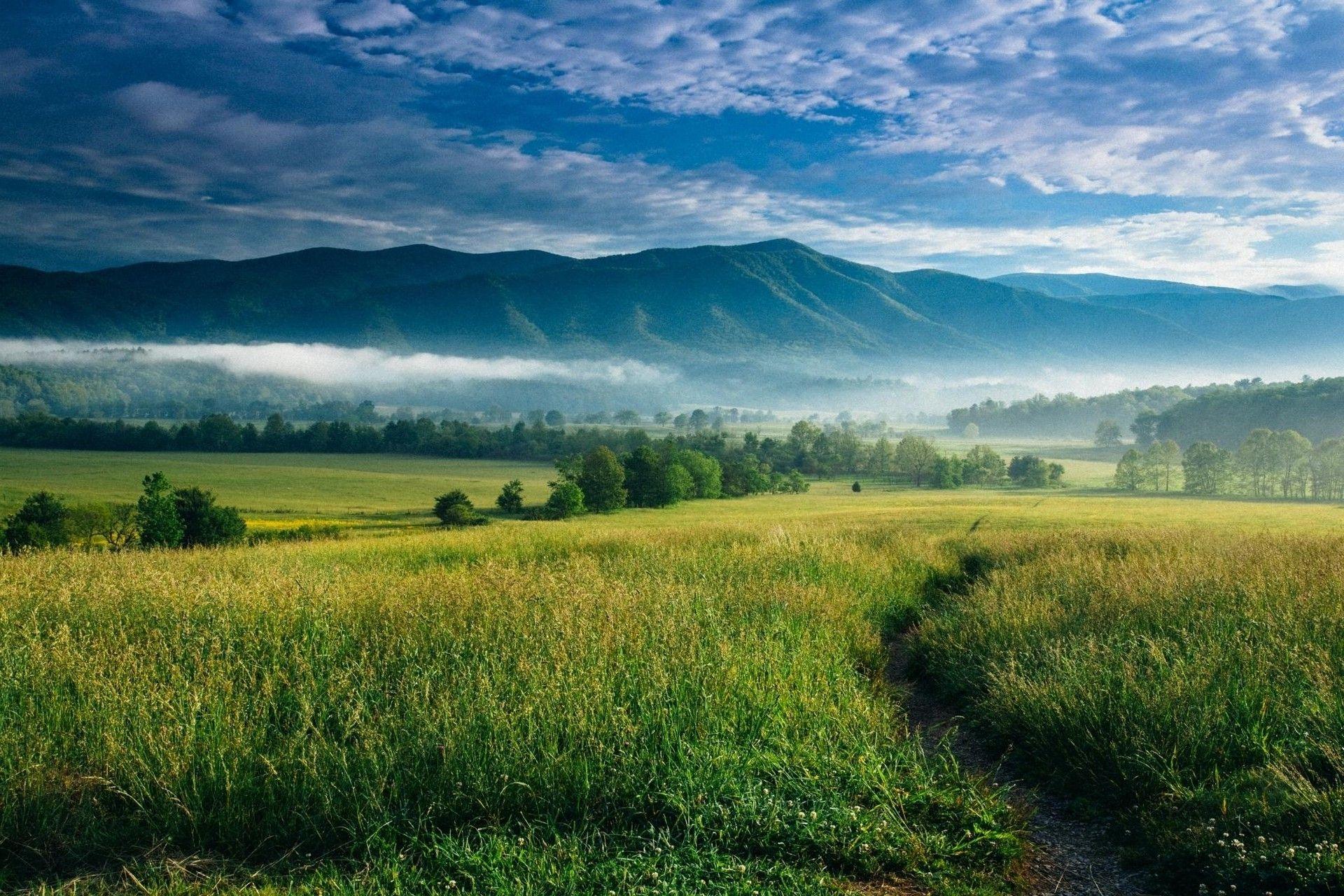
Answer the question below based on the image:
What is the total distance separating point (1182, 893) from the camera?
178 inches

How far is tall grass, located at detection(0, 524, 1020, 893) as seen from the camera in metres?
4.58

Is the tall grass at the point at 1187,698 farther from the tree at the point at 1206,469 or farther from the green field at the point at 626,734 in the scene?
the tree at the point at 1206,469

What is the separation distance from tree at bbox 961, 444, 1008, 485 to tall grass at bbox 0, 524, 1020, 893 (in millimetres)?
83661

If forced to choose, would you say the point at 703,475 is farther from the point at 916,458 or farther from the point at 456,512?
the point at 916,458

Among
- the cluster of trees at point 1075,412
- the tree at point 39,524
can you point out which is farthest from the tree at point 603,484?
the cluster of trees at point 1075,412

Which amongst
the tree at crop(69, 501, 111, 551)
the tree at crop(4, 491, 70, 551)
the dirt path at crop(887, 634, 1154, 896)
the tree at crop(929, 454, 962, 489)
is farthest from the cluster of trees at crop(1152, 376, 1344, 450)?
the tree at crop(4, 491, 70, 551)

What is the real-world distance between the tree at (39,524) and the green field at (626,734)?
41184 millimetres

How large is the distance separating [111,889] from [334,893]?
142 cm

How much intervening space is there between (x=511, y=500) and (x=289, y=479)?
30718 mm

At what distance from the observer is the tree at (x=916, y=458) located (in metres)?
85.9

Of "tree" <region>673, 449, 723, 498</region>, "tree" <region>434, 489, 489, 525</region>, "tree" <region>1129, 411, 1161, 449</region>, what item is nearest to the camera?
"tree" <region>434, 489, 489, 525</region>

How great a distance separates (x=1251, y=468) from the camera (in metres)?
60.6

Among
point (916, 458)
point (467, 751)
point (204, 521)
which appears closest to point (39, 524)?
point (204, 521)

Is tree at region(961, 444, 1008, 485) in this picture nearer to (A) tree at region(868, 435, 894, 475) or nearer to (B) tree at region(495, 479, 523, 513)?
(A) tree at region(868, 435, 894, 475)
